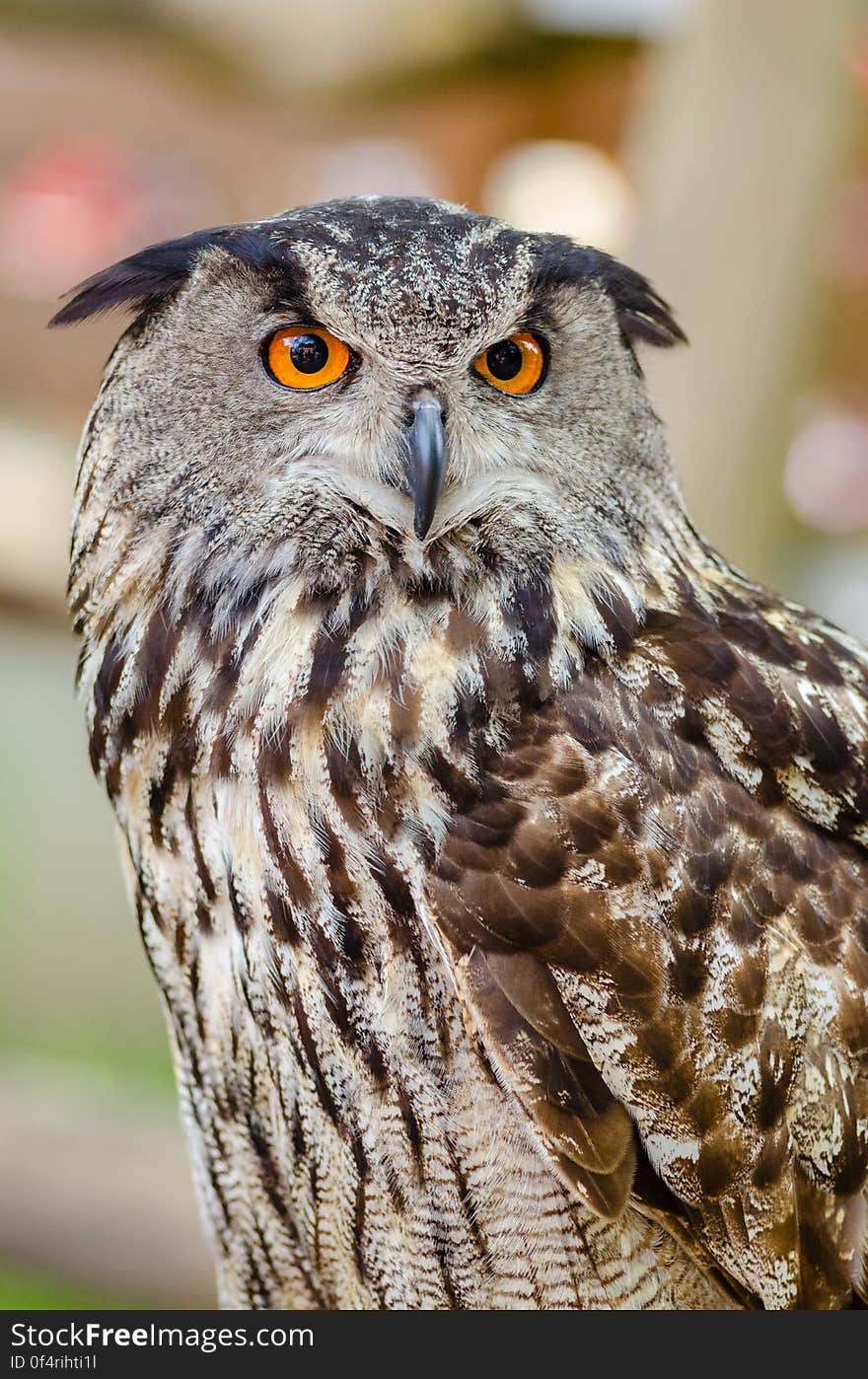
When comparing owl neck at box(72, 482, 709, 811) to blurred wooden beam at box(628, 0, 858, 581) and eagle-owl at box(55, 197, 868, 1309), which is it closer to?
eagle-owl at box(55, 197, 868, 1309)

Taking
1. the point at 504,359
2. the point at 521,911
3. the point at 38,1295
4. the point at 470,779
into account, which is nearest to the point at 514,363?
the point at 504,359

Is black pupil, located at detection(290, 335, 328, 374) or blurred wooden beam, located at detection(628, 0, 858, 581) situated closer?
black pupil, located at detection(290, 335, 328, 374)

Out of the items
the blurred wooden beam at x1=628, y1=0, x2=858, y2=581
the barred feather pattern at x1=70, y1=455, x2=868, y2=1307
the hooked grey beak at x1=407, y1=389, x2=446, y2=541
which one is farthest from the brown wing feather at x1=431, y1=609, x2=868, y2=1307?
the blurred wooden beam at x1=628, y1=0, x2=858, y2=581

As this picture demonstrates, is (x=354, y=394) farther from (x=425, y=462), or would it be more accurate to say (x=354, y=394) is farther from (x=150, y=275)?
(x=150, y=275)

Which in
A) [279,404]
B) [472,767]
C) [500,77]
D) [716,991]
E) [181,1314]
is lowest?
[181,1314]

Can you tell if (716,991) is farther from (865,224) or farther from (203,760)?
(865,224)

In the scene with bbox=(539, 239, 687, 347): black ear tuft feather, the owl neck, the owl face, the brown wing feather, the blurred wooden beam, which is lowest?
the brown wing feather

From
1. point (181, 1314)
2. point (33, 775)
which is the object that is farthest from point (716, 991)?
point (33, 775)
